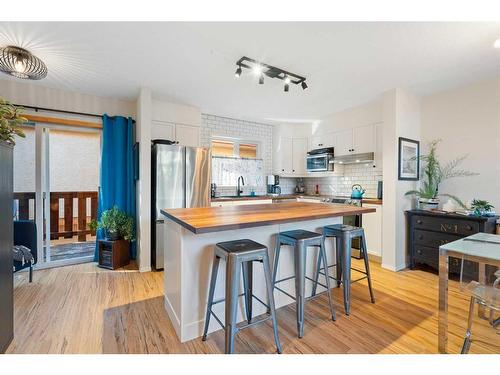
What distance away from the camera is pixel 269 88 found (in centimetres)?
323

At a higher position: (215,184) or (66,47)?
(66,47)

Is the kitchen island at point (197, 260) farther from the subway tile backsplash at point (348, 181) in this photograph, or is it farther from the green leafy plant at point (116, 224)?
the subway tile backsplash at point (348, 181)

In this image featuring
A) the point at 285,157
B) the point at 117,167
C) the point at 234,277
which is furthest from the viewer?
the point at 285,157

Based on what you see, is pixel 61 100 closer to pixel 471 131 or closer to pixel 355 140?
pixel 355 140

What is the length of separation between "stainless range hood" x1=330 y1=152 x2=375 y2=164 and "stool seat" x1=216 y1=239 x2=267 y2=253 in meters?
2.91

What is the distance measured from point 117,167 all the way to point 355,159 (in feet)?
12.5

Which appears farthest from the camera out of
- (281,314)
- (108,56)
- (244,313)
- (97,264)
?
(97,264)

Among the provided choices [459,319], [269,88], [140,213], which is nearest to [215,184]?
[140,213]

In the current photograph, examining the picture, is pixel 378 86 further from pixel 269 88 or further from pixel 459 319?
pixel 459 319

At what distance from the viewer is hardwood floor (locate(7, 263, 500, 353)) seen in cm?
170

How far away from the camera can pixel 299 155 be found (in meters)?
5.10

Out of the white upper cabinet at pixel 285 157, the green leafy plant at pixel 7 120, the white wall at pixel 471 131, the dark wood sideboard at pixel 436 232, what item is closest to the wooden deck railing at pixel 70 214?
the green leafy plant at pixel 7 120

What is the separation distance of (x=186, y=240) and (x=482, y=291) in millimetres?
2059

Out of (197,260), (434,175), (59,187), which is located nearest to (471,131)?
(434,175)
